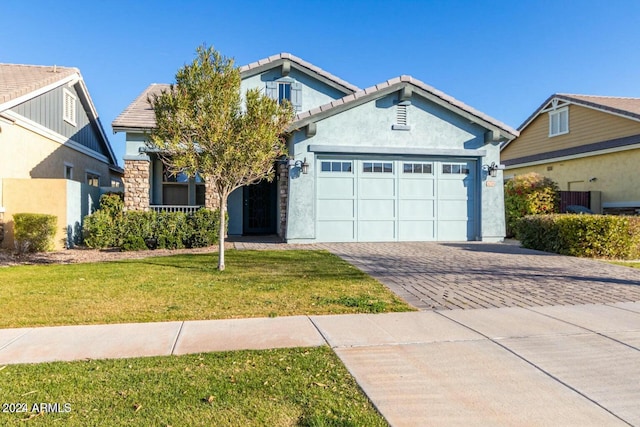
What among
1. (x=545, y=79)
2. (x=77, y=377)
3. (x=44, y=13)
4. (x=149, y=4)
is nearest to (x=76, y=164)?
(x=44, y=13)

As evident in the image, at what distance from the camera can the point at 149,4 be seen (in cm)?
1468

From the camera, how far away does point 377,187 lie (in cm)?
1333

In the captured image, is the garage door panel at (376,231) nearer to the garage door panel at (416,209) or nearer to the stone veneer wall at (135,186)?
the garage door panel at (416,209)

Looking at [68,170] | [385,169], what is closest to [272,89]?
[385,169]

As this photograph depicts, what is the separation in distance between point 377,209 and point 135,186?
7.91 meters

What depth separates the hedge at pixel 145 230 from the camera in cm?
1167

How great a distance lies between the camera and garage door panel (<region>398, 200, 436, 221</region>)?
44.3 ft

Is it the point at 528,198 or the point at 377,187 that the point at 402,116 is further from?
the point at 528,198

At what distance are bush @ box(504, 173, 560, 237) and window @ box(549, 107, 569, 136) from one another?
5.79m

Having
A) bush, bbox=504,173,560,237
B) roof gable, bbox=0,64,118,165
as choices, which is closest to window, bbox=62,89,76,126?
roof gable, bbox=0,64,118,165

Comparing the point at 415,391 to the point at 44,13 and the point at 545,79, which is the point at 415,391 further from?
the point at 545,79

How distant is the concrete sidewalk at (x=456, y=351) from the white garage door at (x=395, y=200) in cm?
797

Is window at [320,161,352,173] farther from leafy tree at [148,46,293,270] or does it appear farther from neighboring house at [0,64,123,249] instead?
neighboring house at [0,64,123,249]

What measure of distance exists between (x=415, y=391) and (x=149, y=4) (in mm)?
16160
